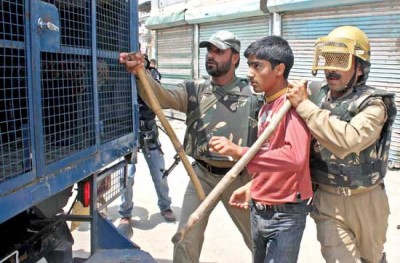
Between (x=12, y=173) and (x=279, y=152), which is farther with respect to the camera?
(x=279, y=152)

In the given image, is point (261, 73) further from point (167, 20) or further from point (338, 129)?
point (167, 20)

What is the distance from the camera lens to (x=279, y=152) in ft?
7.16

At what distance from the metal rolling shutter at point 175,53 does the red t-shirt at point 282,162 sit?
9192 millimetres

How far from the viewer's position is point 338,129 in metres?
2.19

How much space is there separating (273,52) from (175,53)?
10.2 metres

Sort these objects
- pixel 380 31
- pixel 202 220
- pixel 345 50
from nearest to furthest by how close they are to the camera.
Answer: pixel 345 50, pixel 202 220, pixel 380 31

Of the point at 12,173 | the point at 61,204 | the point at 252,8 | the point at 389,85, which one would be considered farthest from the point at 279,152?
the point at 252,8

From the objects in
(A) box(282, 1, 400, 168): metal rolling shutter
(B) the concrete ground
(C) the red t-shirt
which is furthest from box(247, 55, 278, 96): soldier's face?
(A) box(282, 1, 400, 168): metal rolling shutter

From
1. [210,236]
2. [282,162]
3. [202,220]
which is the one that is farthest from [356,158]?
[210,236]

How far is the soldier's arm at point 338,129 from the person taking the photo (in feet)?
7.16

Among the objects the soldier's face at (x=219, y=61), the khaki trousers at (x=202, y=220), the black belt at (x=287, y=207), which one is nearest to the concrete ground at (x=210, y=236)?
the khaki trousers at (x=202, y=220)

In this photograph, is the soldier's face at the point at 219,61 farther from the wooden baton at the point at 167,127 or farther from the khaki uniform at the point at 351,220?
the khaki uniform at the point at 351,220

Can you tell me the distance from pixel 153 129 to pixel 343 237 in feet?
8.60

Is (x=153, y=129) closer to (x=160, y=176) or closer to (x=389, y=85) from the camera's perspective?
(x=160, y=176)
